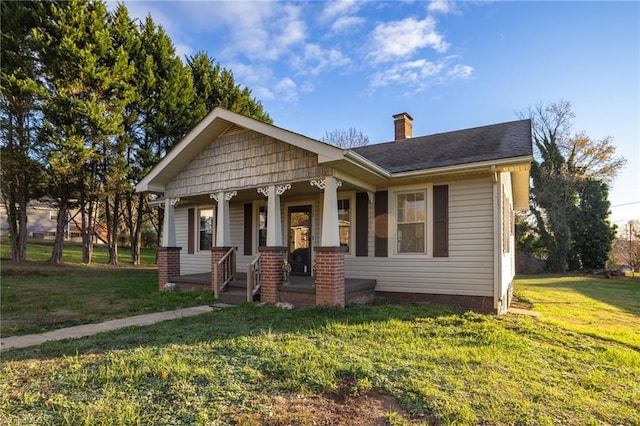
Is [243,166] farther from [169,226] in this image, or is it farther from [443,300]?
[443,300]

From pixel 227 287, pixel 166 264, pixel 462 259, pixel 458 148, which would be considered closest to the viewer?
pixel 462 259

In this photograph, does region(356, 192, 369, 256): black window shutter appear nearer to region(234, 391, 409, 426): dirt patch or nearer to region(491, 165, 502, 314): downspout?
region(491, 165, 502, 314): downspout

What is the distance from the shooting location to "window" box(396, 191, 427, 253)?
25.2 feet

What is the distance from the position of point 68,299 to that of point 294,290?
5.14 metres

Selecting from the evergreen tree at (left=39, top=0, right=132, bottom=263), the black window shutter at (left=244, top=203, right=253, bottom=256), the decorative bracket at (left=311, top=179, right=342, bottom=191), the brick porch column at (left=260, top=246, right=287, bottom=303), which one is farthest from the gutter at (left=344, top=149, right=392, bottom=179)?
the evergreen tree at (left=39, top=0, right=132, bottom=263)

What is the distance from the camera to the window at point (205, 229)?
37.5ft

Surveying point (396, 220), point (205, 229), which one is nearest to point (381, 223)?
point (396, 220)

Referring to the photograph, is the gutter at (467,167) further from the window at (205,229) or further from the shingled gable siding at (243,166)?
the window at (205,229)

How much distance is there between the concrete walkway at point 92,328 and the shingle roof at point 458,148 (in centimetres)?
504

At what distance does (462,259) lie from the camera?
7.17 m

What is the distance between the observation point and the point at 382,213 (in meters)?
8.07

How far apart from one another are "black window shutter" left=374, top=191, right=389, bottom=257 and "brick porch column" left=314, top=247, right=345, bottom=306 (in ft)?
5.59

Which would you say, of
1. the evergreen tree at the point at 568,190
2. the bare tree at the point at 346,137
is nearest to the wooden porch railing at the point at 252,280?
the evergreen tree at the point at 568,190

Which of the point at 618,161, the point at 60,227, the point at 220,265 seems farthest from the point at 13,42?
the point at 618,161
